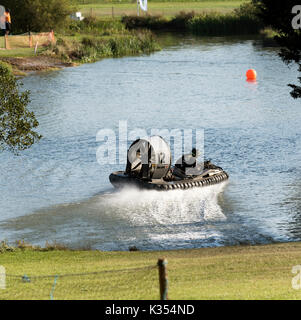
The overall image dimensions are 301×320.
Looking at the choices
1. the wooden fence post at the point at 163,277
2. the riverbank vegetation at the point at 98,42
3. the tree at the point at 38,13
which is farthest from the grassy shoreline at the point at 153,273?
the tree at the point at 38,13

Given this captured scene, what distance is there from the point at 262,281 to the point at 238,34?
72.2m

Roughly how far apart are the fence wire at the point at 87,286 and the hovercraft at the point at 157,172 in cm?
1098

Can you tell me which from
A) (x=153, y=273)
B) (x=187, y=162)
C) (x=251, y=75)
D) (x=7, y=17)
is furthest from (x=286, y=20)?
(x=7, y=17)

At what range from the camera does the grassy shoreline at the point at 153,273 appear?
536 inches

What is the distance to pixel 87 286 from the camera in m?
14.5

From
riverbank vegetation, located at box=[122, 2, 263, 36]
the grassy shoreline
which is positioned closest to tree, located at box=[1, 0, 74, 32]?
riverbank vegetation, located at box=[122, 2, 263, 36]

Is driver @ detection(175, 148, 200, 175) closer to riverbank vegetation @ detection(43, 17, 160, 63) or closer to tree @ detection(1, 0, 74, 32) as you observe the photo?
riverbank vegetation @ detection(43, 17, 160, 63)

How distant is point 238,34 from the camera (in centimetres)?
8431

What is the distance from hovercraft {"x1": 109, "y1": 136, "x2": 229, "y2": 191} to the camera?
1047 inches

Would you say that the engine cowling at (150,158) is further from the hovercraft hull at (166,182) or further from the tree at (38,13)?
the tree at (38,13)

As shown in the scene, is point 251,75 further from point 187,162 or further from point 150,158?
point 150,158

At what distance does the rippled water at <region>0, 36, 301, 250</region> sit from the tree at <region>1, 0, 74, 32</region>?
6090 mm

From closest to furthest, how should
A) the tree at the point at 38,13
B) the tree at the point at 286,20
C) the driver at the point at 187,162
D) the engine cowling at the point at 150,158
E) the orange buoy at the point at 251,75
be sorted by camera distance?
the engine cowling at the point at 150,158
the tree at the point at 286,20
the driver at the point at 187,162
the orange buoy at the point at 251,75
the tree at the point at 38,13
